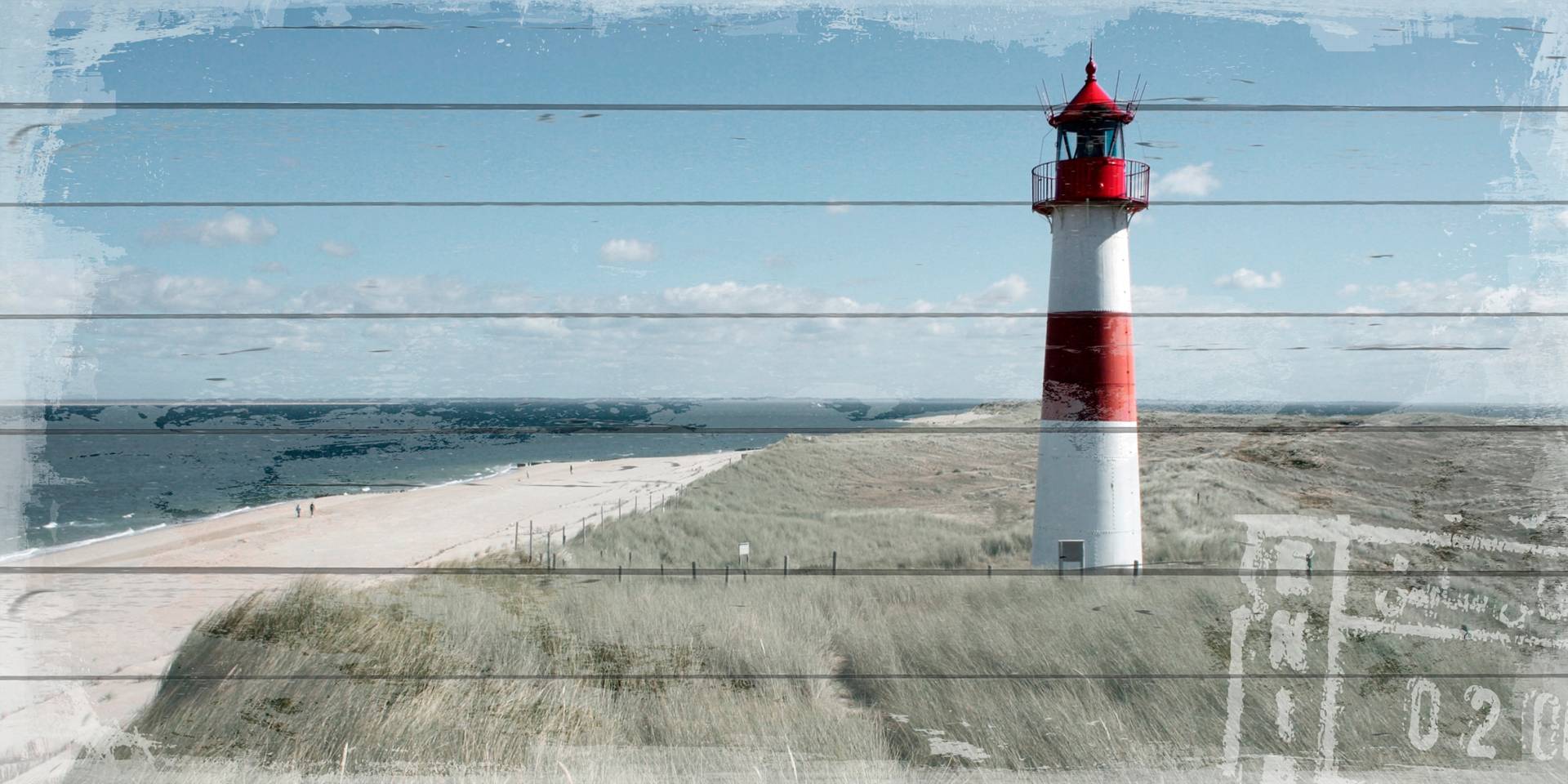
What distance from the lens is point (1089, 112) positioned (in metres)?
4.89

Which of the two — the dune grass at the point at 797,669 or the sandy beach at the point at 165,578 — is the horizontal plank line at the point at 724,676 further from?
the sandy beach at the point at 165,578

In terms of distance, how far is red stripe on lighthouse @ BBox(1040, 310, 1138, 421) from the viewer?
5324 mm

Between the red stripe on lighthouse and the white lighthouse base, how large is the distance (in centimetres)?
40

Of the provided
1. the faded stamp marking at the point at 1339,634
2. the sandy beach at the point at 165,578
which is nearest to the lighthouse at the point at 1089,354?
the faded stamp marking at the point at 1339,634

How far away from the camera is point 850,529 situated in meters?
7.27

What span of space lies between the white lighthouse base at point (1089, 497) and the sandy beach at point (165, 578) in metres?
4.36

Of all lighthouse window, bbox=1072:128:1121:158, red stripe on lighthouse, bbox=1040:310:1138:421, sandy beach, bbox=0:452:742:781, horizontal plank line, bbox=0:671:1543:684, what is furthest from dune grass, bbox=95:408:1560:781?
lighthouse window, bbox=1072:128:1121:158

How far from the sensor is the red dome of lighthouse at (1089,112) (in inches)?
177

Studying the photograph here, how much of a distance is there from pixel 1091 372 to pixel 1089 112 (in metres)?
1.50

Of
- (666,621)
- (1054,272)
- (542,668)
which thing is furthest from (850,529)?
(542,668)

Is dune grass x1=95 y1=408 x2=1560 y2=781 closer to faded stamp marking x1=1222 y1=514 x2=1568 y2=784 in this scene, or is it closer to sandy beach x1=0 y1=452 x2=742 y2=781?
faded stamp marking x1=1222 y1=514 x2=1568 y2=784

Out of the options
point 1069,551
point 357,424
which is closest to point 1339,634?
point 1069,551

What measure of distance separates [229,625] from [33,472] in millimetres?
1049

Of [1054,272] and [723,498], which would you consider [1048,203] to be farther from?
[723,498]
